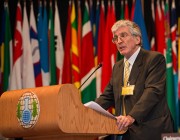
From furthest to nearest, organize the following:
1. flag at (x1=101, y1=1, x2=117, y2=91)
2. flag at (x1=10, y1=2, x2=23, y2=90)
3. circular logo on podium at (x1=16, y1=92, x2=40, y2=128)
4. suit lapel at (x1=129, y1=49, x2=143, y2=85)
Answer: flag at (x1=10, y1=2, x2=23, y2=90)
flag at (x1=101, y1=1, x2=117, y2=91)
suit lapel at (x1=129, y1=49, x2=143, y2=85)
circular logo on podium at (x1=16, y1=92, x2=40, y2=128)

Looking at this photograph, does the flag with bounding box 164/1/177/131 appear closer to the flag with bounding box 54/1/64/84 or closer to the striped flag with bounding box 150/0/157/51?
the striped flag with bounding box 150/0/157/51

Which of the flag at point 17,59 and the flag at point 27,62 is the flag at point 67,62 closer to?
the flag at point 27,62

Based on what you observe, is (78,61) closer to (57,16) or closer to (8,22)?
(57,16)

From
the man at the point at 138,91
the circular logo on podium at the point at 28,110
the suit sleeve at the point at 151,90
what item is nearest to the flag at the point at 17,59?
the man at the point at 138,91

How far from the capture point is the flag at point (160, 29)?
7297 mm

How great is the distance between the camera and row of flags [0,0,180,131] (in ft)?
24.1

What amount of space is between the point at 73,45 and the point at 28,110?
441cm

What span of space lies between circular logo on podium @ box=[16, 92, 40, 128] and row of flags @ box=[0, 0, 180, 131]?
4.09 meters

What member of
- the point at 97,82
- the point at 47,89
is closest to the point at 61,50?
the point at 97,82

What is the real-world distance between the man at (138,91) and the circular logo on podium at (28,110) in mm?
632

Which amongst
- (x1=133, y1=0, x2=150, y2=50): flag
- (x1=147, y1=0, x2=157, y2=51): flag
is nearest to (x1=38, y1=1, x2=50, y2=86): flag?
(x1=133, y1=0, x2=150, y2=50): flag

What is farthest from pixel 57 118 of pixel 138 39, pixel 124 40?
pixel 138 39

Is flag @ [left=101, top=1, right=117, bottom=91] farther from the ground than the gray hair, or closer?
closer

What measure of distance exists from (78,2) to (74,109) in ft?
16.4
